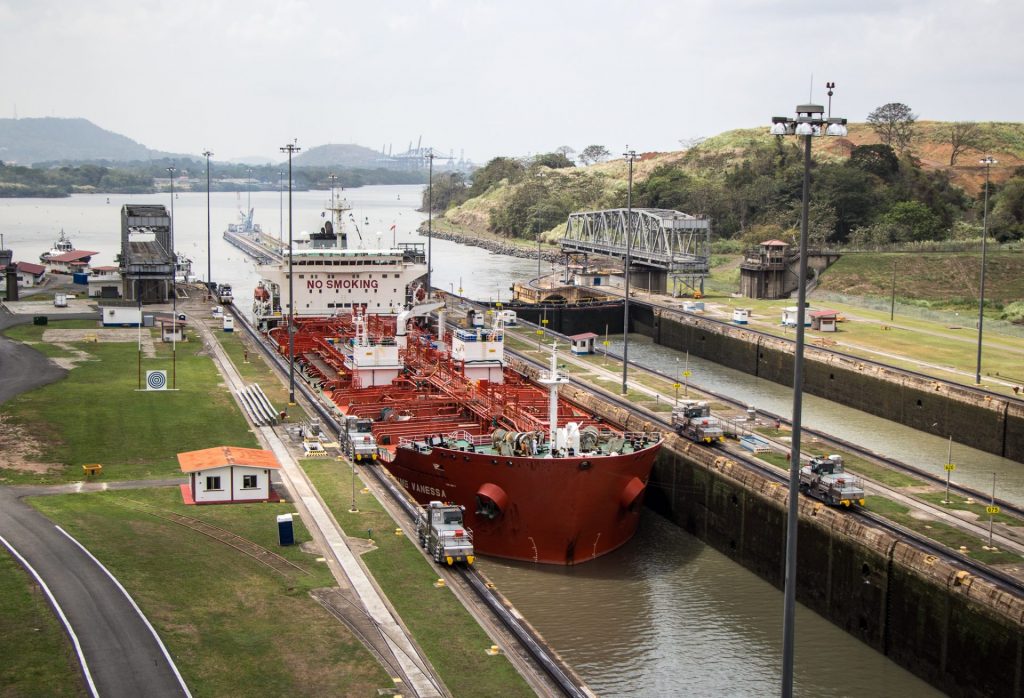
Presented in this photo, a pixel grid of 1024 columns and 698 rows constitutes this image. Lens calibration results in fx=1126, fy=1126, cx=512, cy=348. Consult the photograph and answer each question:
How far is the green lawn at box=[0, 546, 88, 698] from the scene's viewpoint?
2142cm

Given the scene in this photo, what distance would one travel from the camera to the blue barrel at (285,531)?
30219mm

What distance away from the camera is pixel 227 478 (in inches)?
1346

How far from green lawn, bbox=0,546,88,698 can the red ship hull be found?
46.8 feet

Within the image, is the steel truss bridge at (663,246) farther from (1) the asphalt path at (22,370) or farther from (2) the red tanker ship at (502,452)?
(1) the asphalt path at (22,370)

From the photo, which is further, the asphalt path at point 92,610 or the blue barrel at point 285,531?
the blue barrel at point 285,531

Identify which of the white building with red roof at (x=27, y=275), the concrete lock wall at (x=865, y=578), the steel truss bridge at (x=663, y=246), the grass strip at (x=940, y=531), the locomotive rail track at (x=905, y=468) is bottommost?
the concrete lock wall at (x=865, y=578)

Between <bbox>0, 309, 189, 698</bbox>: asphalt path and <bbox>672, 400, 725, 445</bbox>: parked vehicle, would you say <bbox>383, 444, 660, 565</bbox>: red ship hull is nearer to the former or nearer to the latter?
<bbox>672, 400, 725, 445</bbox>: parked vehicle

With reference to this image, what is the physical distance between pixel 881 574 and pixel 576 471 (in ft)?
30.7

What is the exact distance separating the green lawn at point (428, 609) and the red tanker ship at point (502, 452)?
3587 millimetres

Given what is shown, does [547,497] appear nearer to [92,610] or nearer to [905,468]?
[905,468]

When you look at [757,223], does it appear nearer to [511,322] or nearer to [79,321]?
[511,322]

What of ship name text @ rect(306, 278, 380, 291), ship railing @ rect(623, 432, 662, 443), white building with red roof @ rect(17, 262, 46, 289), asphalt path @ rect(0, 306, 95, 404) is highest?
ship name text @ rect(306, 278, 380, 291)

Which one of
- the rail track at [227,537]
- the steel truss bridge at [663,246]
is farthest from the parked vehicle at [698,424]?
the steel truss bridge at [663,246]

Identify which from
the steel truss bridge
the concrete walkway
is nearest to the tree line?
the steel truss bridge
